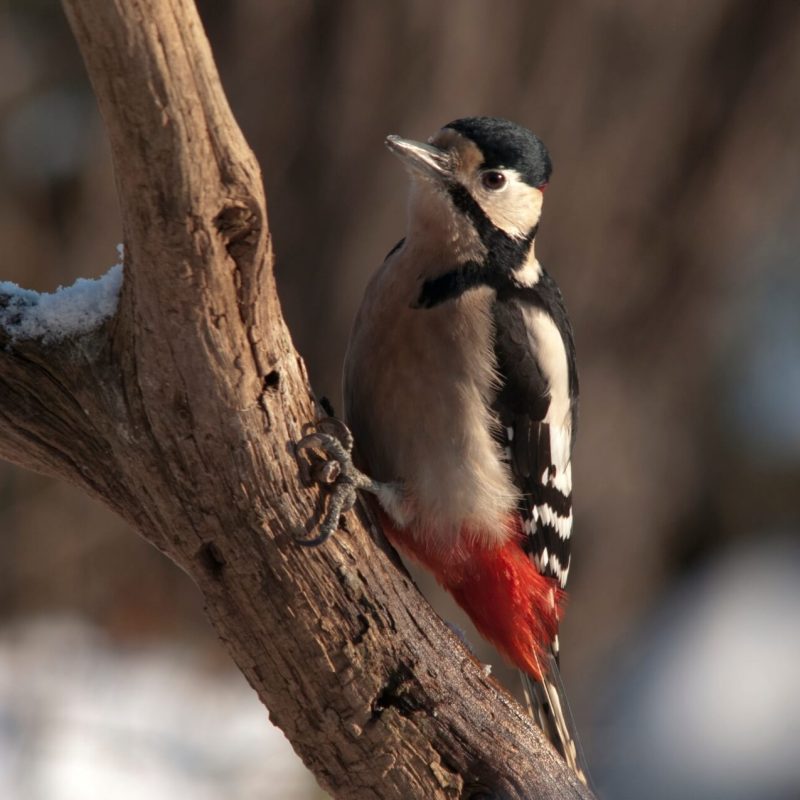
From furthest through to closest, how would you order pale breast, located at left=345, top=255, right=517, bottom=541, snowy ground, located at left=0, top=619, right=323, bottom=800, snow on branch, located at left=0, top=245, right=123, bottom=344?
snowy ground, located at left=0, top=619, right=323, bottom=800 → pale breast, located at left=345, top=255, right=517, bottom=541 → snow on branch, located at left=0, top=245, right=123, bottom=344

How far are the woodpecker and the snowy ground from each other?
7.11 feet

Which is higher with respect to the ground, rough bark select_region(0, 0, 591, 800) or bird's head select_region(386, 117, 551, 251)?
bird's head select_region(386, 117, 551, 251)

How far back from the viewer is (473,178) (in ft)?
9.76

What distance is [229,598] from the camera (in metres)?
2.39

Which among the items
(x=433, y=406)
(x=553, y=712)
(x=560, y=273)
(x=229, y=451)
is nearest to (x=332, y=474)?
(x=229, y=451)

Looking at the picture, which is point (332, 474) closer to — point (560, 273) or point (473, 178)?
point (473, 178)

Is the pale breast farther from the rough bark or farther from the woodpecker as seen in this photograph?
the rough bark

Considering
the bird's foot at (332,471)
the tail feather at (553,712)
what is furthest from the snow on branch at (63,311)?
the tail feather at (553,712)

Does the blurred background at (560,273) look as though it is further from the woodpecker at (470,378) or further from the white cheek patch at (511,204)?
the white cheek patch at (511,204)

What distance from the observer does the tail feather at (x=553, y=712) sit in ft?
11.1

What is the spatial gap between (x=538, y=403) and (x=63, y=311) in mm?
1239

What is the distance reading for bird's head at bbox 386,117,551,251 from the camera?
9.68 feet

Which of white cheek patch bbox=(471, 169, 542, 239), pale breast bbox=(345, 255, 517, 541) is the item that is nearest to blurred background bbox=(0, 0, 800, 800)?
pale breast bbox=(345, 255, 517, 541)

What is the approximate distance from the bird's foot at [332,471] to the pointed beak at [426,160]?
78cm
